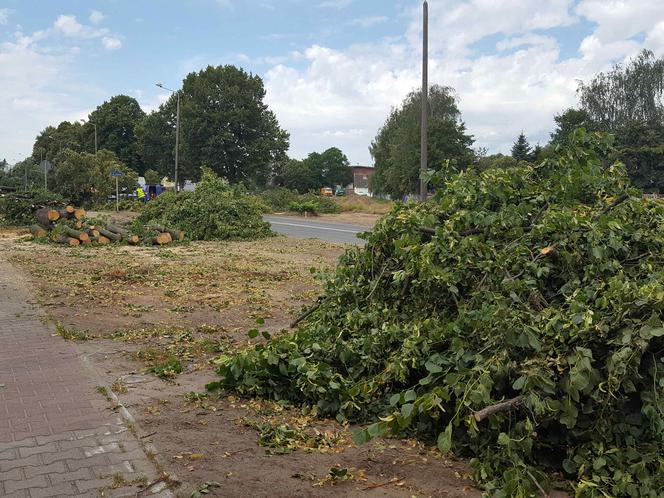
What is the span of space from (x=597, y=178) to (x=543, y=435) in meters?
3.00

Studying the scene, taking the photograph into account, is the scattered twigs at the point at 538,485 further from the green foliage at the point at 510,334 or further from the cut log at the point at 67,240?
the cut log at the point at 67,240

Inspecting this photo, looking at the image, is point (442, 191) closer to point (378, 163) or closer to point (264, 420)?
point (264, 420)

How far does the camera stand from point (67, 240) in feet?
57.6

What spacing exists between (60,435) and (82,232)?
1463cm

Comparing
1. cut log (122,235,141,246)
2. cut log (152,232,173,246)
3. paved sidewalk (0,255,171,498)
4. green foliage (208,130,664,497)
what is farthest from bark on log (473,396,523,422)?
cut log (122,235,141,246)

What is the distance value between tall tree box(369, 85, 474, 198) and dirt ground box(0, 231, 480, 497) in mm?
28391

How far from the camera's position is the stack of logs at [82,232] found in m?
17.6

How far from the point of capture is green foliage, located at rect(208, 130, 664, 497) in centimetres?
345

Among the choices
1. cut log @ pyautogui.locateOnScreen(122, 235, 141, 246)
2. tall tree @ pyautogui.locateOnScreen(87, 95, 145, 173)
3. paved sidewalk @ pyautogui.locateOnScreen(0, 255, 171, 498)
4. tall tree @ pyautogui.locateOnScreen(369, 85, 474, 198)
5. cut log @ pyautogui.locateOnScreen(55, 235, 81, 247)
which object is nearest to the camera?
paved sidewalk @ pyautogui.locateOnScreen(0, 255, 171, 498)

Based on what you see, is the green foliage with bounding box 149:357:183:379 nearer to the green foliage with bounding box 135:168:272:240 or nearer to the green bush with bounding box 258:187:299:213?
the green foliage with bounding box 135:168:272:240

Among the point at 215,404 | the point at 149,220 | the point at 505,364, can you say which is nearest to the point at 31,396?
the point at 215,404

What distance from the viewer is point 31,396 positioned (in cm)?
482

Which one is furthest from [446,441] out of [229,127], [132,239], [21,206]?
[229,127]

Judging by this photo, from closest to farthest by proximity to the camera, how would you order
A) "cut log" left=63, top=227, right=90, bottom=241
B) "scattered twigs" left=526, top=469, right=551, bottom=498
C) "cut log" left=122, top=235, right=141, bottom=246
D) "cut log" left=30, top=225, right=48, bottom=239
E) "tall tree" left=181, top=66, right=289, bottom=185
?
"scattered twigs" left=526, top=469, right=551, bottom=498 → "cut log" left=63, top=227, right=90, bottom=241 → "cut log" left=122, top=235, right=141, bottom=246 → "cut log" left=30, top=225, right=48, bottom=239 → "tall tree" left=181, top=66, right=289, bottom=185
